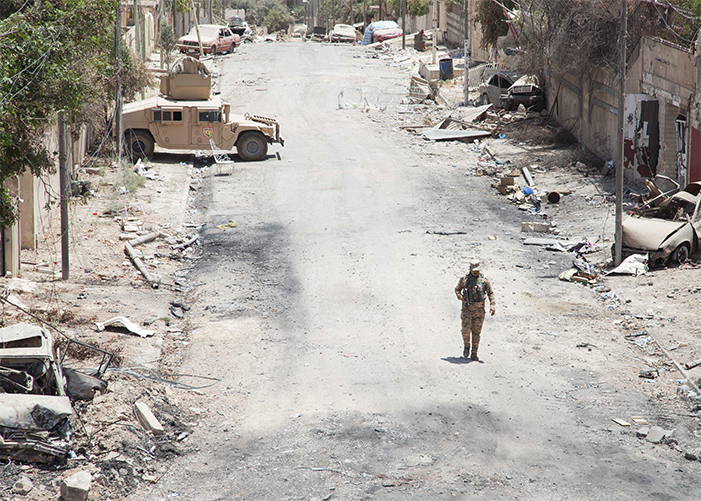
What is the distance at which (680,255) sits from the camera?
1501cm

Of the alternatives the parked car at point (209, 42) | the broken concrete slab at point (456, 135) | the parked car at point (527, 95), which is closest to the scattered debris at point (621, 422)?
the broken concrete slab at point (456, 135)

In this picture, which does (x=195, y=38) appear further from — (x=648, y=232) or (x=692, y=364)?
(x=692, y=364)

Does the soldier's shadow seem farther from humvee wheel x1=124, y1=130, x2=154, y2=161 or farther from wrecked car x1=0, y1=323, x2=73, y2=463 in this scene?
humvee wheel x1=124, y1=130, x2=154, y2=161

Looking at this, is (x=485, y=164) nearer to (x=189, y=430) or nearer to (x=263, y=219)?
(x=263, y=219)

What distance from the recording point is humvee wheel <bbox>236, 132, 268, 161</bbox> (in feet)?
80.3

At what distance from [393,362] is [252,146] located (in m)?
14.8

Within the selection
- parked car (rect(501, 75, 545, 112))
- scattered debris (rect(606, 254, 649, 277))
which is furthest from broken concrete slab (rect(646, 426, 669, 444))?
parked car (rect(501, 75, 545, 112))

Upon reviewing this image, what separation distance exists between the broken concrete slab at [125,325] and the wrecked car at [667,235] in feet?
30.4

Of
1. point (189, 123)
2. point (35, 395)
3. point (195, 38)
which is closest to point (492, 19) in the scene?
point (189, 123)

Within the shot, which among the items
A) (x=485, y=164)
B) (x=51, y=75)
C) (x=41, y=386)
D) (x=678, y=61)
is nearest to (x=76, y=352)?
(x=41, y=386)

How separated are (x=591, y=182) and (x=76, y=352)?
15.2 meters

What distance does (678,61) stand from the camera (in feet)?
59.8

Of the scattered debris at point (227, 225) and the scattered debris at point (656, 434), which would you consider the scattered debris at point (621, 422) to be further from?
the scattered debris at point (227, 225)

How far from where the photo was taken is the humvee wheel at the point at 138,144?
2350 cm
